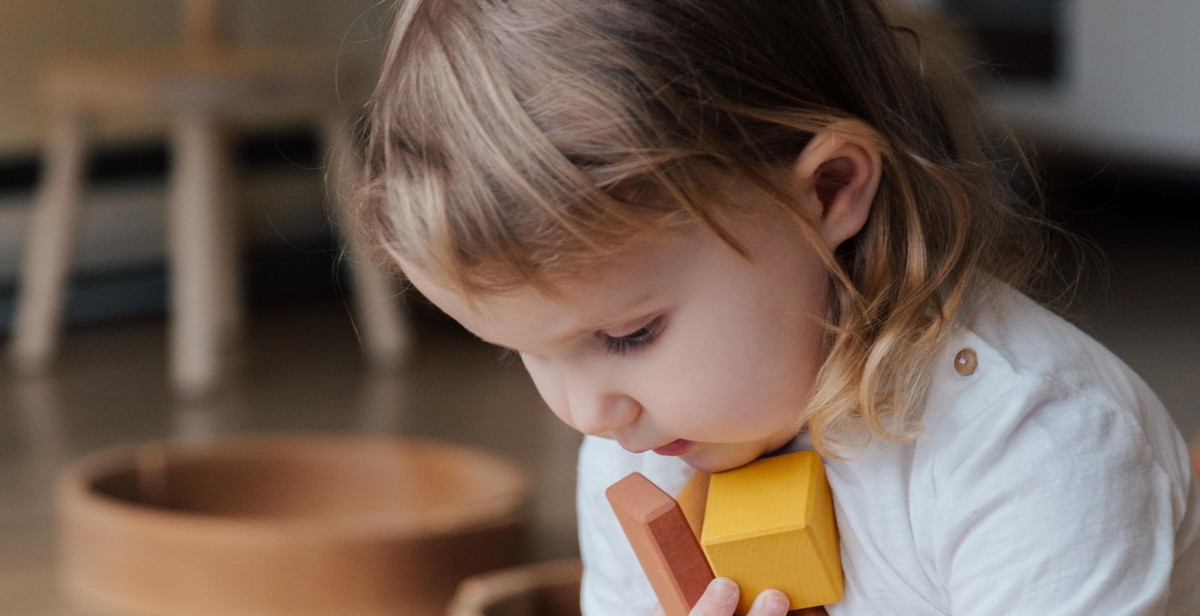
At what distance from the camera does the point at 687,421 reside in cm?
52

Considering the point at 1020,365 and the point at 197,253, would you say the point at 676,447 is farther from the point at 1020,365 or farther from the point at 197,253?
the point at 197,253

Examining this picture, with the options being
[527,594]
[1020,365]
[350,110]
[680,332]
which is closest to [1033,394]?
[1020,365]

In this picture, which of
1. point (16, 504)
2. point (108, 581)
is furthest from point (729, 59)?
point (16, 504)

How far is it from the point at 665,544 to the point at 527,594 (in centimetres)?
32

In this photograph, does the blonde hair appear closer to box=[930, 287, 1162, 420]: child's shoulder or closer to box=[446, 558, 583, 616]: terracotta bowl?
box=[930, 287, 1162, 420]: child's shoulder

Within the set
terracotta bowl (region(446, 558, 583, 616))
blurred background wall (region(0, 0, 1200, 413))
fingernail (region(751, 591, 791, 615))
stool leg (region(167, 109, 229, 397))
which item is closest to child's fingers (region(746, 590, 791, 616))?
fingernail (region(751, 591, 791, 615))

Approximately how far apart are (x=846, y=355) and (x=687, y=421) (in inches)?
2.5

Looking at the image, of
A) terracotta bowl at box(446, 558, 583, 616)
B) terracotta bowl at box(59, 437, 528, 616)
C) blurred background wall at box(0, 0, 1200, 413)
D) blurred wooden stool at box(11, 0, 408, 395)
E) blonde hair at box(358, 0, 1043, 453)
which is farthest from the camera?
blurred background wall at box(0, 0, 1200, 413)

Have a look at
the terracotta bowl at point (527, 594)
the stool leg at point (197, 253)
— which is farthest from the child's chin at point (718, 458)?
the stool leg at point (197, 253)

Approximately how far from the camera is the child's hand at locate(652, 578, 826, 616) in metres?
0.56

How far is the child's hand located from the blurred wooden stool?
3.88 ft

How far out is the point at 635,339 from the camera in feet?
1.67

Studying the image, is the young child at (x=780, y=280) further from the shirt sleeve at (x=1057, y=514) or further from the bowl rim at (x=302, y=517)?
the bowl rim at (x=302, y=517)

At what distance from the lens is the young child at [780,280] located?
1.58ft
